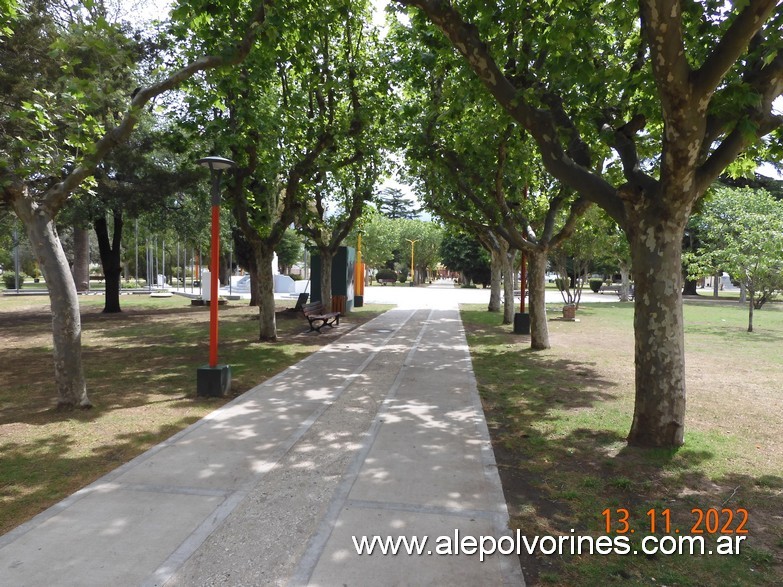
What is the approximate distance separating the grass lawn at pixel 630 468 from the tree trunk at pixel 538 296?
2001 mm

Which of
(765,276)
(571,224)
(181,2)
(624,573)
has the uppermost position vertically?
(181,2)

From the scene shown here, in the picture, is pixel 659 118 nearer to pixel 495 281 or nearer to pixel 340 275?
pixel 340 275

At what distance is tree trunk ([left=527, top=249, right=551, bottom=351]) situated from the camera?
11531mm

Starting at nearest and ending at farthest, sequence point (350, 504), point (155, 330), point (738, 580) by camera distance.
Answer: point (738, 580) < point (350, 504) < point (155, 330)

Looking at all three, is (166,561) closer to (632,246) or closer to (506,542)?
(506,542)

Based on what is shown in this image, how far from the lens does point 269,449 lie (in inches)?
191

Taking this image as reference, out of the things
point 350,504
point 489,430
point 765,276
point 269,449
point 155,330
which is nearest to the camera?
point 350,504

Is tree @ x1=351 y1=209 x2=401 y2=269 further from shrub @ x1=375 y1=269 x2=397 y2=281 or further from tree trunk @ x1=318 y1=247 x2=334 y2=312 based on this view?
tree trunk @ x1=318 y1=247 x2=334 y2=312

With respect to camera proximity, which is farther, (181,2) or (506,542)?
(181,2)

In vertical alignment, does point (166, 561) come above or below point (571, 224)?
below

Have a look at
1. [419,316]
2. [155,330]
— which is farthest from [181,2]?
[419,316]

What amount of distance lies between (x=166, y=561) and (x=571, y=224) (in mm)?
10044

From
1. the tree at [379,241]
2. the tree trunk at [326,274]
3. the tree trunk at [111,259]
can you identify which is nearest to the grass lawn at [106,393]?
the tree trunk at [326,274]

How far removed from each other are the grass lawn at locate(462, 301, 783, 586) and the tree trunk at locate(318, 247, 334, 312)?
10074mm
